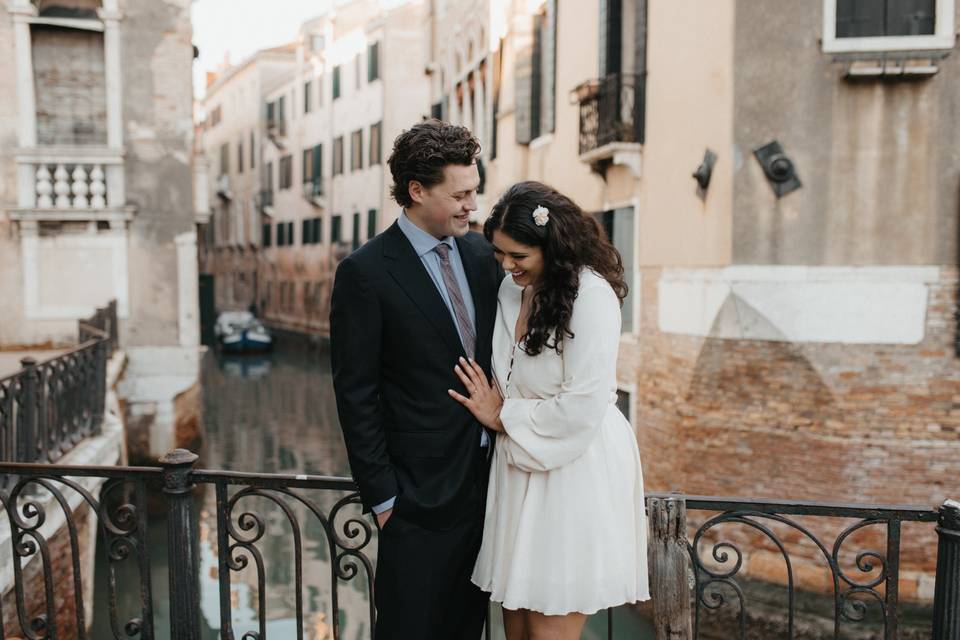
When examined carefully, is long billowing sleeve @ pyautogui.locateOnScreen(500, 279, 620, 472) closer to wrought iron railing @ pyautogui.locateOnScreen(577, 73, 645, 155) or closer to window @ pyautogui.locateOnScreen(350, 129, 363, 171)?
wrought iron railing @ pyautogui.locateOnScreen(577, 73, 645, 155)

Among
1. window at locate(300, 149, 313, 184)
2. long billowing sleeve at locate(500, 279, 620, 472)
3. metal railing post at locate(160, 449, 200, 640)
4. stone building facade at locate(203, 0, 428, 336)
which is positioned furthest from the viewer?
window at locate(300, 149, 313, 184)

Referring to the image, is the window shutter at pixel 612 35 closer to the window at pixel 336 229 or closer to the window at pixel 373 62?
the window at pixel 373 62

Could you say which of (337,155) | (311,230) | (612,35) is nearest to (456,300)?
(612,35)

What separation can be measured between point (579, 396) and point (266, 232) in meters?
39.8

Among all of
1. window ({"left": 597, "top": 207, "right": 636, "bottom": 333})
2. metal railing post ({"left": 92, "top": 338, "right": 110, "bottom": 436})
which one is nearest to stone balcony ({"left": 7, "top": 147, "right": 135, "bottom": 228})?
metal railing post ({"left": 92, "top": 338, "right": 110, "bottom": 436})

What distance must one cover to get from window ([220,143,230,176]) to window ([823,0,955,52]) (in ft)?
132

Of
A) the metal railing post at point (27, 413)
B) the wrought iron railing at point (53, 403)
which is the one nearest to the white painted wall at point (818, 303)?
the wrought iron railing at point (53, 403)

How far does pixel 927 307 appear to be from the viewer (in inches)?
317

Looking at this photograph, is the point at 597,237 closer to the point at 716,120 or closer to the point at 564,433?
the point at 564,433

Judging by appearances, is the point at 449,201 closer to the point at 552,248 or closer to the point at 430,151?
the point at 430,151

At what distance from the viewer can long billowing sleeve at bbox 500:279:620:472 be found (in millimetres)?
2279

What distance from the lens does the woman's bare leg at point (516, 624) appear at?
252cm

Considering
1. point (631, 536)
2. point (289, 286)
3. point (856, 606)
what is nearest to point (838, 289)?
point (856, 606)

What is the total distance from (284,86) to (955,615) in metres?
38.2
